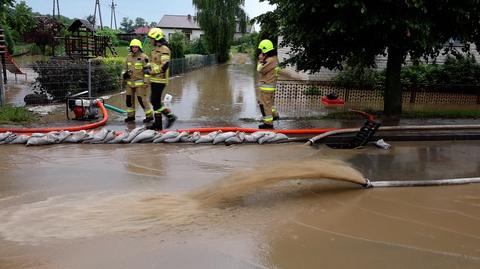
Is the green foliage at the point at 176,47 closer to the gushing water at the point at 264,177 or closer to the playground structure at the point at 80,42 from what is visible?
the playground structure at the point at 80,42

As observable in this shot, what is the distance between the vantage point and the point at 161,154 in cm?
745

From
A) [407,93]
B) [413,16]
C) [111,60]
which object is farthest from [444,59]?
[111,60]

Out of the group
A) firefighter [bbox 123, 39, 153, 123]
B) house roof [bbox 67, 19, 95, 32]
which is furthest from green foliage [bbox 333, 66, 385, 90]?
house roof [bbox 67, 19, 95, 32]

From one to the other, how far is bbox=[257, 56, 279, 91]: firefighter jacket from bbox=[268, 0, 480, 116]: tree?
102cm

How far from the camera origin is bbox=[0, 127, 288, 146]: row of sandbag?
7816 mm

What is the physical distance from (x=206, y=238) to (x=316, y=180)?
217 cm

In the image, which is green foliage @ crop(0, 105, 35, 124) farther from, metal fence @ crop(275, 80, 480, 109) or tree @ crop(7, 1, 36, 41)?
metal fence @ crop(275, 80, 480, 109)

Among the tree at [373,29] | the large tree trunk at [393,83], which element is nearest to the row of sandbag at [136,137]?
the tree at [373,29]

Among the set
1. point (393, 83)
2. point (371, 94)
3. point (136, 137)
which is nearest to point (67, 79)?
point (136, 137)

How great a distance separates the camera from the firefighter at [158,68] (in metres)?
8.93

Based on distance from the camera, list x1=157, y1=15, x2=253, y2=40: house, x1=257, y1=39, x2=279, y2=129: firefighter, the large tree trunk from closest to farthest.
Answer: x1=257, y1=39, x2=279, y2=129: firefighter < the large tree trunk < x1=157, y1=15, x2=253, y2=40: house

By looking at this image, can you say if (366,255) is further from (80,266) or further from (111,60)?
(111,60)

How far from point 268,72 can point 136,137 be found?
286cm

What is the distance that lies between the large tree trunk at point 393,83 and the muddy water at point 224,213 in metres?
4.06
